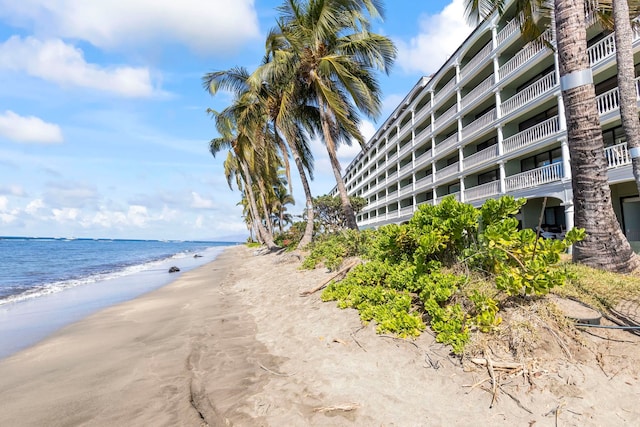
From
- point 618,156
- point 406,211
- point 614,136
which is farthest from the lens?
point 406,211

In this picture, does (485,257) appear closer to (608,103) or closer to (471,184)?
(608,103)

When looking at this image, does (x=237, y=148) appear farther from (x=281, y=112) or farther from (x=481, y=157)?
(x=481, y=157)

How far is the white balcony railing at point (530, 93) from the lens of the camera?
16.5 m

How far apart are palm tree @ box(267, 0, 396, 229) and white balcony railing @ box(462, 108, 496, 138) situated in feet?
29.4

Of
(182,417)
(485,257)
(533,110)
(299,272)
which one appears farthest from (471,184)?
(182,417)

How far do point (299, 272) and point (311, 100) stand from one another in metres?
10.9

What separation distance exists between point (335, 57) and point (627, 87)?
10.7 meters

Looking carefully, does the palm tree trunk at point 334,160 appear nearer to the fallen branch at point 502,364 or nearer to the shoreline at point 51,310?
the shoreline at point 51,310

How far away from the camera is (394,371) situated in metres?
4.01

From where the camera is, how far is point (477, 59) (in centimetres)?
2280

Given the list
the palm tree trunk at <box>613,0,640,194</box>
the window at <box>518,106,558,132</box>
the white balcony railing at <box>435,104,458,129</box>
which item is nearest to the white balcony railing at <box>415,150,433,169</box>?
the white balcony railing at <box>435,104,458,129</box>

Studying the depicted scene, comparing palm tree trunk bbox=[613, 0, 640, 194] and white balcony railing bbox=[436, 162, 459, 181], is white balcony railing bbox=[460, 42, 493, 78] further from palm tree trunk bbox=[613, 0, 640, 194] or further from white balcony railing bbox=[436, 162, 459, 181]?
palm tree trunk bbox=[613, 0, 640, 194]

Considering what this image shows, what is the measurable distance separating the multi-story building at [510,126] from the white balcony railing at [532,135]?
5cm

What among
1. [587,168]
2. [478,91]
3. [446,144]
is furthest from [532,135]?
[587,168]
